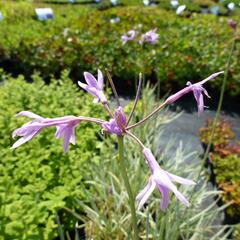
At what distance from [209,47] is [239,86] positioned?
98 cm

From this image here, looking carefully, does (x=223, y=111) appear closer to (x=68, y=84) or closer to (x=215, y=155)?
(x=215, y=155)

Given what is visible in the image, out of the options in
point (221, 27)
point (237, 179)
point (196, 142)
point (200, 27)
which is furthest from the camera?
point (221, 27)

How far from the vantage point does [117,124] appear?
971 mm

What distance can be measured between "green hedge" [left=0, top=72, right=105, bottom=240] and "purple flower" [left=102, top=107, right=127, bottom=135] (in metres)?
0.86

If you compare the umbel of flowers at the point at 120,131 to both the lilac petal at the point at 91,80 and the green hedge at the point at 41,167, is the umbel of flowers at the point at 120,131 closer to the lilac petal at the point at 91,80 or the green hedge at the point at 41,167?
the lilac petal at the point at 91,80

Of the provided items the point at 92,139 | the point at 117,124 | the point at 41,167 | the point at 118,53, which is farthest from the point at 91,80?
the point at 118,53

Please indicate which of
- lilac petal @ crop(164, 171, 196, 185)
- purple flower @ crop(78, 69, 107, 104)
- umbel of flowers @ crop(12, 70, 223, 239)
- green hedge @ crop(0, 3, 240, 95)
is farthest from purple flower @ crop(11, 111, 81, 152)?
green hedge @ crop(0, 3, 240, 95)

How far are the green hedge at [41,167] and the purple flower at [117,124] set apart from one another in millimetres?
857

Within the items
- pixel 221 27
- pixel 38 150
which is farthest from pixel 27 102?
pixel 221 27

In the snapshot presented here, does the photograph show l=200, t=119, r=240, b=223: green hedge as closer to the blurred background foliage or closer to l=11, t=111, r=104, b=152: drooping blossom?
the blurred background foliage

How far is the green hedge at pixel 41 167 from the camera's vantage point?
6.73 feet

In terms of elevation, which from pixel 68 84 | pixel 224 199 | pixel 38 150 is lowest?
pixel 224 199

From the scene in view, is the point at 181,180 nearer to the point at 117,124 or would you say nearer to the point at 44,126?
the point at 117,124

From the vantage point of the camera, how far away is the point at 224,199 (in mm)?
3014
